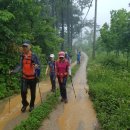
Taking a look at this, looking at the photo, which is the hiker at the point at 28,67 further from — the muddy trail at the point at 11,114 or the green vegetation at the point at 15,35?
the green vegetation at the point at 15,35

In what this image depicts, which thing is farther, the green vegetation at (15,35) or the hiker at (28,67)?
Result: the green vegetation at (15,35)

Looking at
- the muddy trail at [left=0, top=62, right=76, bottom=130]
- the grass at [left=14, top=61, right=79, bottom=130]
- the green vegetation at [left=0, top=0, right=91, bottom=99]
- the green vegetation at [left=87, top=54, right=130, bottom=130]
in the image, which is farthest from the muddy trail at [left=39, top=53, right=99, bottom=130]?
the green vegetation at [left=0, top=0, right=91, bottom=99]

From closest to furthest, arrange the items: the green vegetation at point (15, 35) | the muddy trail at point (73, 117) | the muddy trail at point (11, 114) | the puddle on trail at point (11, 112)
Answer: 1. the muddy trail at point (73, 117)
2. the muddy trail at point (11, 114)
3. the puddle on trail at point (11, 112)
4. the green vegetation at point (15, 35)

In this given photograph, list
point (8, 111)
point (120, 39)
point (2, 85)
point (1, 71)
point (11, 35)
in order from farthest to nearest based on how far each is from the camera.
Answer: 1. point (120, 39)
2. point (11, 35)
3. point (1, 71)
4. point (2, 85)
5. point (8, 111)

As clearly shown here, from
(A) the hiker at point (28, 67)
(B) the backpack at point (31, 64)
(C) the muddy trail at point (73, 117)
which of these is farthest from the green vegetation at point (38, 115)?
(B) the backpack at point (31, 64)

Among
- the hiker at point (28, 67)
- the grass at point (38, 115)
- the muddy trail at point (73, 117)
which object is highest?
the hiker at point (28, 67)

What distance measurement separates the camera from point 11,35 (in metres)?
16.2

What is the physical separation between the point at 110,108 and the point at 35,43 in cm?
1583

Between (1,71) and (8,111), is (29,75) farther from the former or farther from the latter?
(1,71)

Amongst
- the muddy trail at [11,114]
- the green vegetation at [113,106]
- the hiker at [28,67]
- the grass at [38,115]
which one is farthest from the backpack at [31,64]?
the green vegetation at [113,106]

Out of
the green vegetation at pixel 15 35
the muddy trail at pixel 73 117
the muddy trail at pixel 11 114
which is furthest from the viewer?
the green vegetation at pixel 15 35

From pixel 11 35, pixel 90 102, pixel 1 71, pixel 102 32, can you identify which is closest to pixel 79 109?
pixel 90 102

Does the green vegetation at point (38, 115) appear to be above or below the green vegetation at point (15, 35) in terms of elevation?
below

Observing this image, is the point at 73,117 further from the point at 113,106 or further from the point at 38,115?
the point at 113,106
